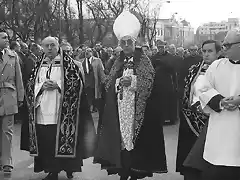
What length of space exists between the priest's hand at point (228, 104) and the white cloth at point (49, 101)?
101 inches

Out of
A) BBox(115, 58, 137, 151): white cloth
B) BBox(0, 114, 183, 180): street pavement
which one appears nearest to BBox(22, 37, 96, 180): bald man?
BBox(0, 114, 183, 180): street pavement

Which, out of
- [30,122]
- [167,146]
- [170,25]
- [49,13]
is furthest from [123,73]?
A: [170,25]

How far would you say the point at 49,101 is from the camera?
6.45 metres

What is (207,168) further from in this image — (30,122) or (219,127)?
(30,122)

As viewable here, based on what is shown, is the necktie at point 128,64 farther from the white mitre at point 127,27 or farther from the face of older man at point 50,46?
the face of older man at point 50,46

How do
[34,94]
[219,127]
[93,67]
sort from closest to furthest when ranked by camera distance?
[219,127], [34,94], [93,67]

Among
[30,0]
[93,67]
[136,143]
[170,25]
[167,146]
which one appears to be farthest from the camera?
[170,25]

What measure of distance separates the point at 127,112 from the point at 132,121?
0.13 meters

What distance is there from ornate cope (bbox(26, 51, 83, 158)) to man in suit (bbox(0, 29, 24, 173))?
0.38 m

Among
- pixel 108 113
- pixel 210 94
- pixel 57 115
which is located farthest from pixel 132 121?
pixel 210 94

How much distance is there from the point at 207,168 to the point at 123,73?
73.3 inches

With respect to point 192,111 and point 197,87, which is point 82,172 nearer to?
point 192,111

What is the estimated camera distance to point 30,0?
27.0m

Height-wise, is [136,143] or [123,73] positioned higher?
[123,73]
